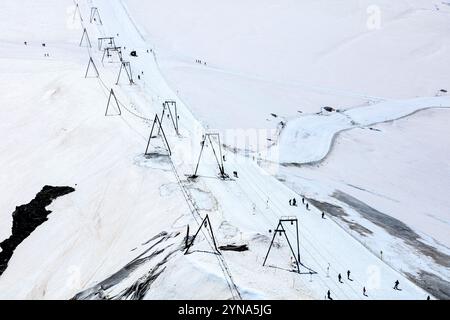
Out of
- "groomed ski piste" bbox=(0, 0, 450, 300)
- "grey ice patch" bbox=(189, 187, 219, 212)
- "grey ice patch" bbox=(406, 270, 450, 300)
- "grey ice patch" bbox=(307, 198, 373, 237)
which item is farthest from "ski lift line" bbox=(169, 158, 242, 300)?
"grey ice patch" bbox=(406, 270, 450, 300)

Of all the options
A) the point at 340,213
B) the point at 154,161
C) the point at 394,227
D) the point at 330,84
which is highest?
the point at 330,84

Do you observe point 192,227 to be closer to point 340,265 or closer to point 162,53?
point 340,265

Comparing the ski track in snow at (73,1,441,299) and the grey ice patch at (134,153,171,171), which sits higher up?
the grey ice patch at (134,153,171,171)

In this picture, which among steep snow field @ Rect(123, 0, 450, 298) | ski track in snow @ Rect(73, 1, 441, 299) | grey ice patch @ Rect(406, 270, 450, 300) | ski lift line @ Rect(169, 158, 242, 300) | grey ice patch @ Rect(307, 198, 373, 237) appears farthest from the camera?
steep snow field @ Rect(123, 0, 450, 298)

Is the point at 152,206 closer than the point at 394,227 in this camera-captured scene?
Yes

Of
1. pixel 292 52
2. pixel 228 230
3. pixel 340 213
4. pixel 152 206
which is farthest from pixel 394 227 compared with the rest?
pixel 292 52

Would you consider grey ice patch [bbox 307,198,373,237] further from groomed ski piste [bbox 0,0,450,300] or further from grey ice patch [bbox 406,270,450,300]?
grey ice patch [bbox 406,270,450,300]

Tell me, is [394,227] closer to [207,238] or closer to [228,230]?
[228,230]

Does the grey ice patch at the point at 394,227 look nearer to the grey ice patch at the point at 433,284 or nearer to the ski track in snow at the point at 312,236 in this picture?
the grey ice patch at the point at 433,284

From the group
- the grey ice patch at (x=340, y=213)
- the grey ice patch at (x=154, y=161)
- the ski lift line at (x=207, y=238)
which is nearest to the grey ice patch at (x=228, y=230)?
the ski lift line at (x=207, y=238)
